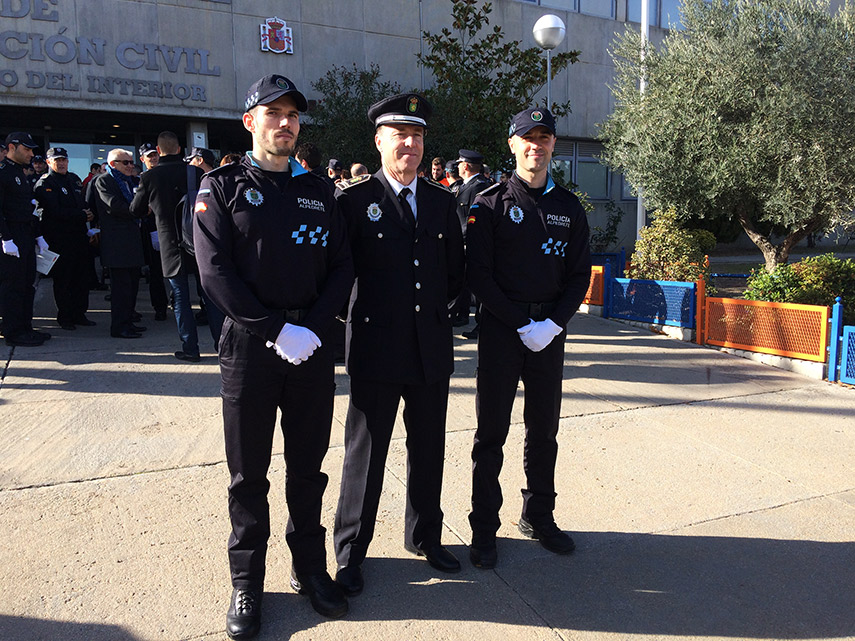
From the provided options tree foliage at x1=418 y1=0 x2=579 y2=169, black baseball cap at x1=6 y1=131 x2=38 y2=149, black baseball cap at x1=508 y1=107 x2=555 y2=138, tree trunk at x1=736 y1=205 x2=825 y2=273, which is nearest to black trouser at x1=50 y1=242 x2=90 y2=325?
black baseball cap at x1=6 y1=131 x2=38 y2=149

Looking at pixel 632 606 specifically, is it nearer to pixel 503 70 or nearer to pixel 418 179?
pixel 418 179

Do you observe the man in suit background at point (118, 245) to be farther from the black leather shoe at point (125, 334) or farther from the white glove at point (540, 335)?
the white glove at point (540, 335)

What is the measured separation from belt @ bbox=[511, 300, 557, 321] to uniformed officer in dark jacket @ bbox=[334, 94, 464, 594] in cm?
41

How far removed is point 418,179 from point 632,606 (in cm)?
209

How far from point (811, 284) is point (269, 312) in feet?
22.9

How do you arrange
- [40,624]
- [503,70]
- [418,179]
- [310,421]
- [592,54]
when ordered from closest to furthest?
[40,624]
[310,421]
[418,179]
[503,70]
[592,54]

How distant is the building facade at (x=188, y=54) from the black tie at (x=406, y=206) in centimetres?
1149

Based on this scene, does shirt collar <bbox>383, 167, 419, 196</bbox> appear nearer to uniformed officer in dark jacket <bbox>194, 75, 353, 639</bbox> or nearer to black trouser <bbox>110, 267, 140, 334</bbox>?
uniformed officer in dark jacket <bbox>194, 75, 353, 639</bbox>

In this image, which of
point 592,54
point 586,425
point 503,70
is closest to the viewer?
point 586,425

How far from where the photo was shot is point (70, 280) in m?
7.59

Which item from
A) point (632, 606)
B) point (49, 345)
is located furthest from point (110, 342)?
point (632, 606)

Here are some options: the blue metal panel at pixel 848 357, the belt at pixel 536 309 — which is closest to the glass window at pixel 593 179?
the blue metal panel at pixel 848 357

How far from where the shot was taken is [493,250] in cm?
323

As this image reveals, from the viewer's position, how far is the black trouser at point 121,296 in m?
7.02
